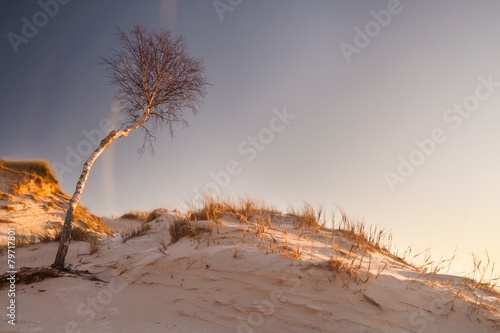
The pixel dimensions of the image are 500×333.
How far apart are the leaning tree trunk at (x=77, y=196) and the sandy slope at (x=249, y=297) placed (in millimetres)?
837

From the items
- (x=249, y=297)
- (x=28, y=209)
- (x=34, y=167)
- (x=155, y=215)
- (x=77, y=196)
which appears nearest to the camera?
(x=249, y=297)

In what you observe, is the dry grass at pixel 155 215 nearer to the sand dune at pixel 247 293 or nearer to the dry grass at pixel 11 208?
the sand dune at pixel 247 293

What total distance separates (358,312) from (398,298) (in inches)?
28.2

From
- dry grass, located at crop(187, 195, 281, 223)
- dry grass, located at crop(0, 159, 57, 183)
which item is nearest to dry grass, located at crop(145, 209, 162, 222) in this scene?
dry grass, located at crop(187, 195, 281, 223)

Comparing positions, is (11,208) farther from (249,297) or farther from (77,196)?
(249,297)

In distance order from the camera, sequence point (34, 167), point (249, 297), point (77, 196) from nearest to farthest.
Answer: point (249, 297) < point (77, 196) < point (34, 167)

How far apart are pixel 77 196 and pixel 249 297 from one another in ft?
15.9

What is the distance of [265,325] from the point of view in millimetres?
A: 3932

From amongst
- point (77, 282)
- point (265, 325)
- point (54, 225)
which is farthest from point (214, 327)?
point (54, 225)

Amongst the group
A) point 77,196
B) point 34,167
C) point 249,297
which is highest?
point 34,167

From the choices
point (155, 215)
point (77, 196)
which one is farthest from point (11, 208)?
point (77, 196)

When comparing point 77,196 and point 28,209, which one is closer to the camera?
point 77,196

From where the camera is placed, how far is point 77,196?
7.26 meters

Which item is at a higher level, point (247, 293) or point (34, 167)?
point (34, 167)
